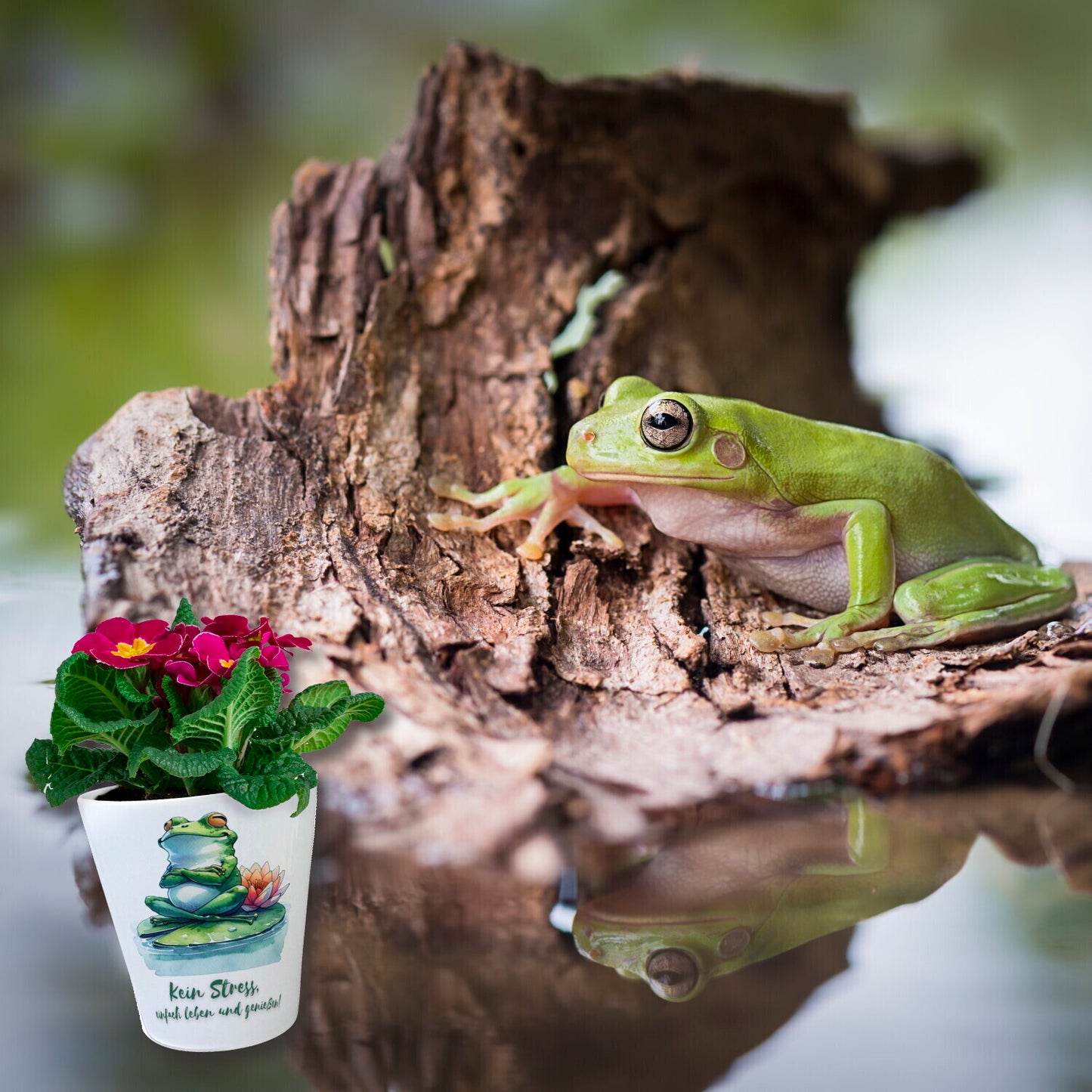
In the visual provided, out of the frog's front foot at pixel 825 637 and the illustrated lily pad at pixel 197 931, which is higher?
the frog's front foot at pixel 825 637

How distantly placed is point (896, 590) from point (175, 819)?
6.29 feet

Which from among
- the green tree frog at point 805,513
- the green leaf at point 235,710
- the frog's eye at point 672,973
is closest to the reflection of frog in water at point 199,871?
the green leaf at point 235,710

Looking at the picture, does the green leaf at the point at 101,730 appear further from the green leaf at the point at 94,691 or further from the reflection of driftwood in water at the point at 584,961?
the reflection of driftwood in water at the point at 584,961

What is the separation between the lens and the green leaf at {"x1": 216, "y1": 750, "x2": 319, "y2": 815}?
1692 mm

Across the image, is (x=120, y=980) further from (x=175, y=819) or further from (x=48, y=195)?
(x=48, y=195)

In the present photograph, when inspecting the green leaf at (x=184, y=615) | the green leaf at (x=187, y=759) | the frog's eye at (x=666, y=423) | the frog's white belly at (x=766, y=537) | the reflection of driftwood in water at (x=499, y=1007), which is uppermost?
the frog's eye at (x=666, y=423)

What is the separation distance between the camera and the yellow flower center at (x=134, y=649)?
1745 millimetres

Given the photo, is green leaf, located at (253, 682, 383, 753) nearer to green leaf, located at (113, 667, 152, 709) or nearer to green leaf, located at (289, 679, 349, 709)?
green leaf, located at (289, 679, 349, 709)

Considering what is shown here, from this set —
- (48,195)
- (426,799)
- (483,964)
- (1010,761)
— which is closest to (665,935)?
(483,964)

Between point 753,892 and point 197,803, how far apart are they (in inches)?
42.3

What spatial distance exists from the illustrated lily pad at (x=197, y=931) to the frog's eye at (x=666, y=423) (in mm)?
1467

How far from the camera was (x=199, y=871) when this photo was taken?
1729 millimetres

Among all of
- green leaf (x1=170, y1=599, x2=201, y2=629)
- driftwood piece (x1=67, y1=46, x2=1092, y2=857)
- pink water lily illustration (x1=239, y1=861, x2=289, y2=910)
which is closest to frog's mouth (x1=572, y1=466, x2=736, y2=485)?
driftwood piece (x1=67, y1=46, x2=1092, y2=857)

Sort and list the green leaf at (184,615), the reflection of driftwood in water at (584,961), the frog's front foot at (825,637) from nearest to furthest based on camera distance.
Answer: the reflection of driftwood in water at (584,961)
the green leaf at (184,615)
the frog's front foot at (825,637)
